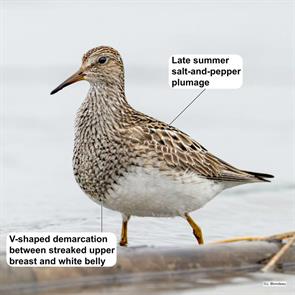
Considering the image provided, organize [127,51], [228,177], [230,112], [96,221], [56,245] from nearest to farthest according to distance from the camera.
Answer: [56,245], [228,177], [96,221], [230,112], [127,51]

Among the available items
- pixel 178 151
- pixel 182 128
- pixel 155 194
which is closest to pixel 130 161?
pixel 155 194

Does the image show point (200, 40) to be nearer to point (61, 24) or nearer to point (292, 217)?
point (61, 24)

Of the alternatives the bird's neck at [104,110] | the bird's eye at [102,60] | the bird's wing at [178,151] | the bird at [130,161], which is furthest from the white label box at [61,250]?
the bird's eye at [102,60]

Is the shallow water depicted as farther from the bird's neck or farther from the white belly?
the bird's neck

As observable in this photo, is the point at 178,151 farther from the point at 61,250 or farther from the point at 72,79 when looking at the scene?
the point at 61,250

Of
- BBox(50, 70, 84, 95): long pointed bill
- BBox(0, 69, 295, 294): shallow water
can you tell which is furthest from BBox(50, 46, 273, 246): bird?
BBox(0, 69, 295, 294): shallow water

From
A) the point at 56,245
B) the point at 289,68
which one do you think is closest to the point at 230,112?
the point at 289,68
